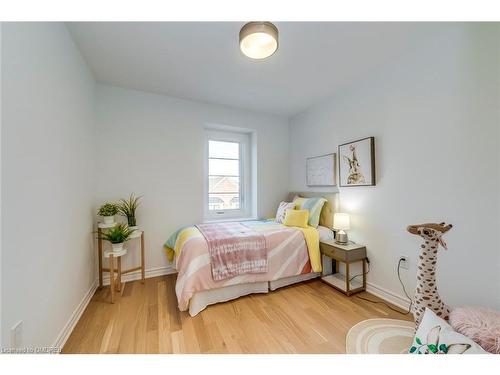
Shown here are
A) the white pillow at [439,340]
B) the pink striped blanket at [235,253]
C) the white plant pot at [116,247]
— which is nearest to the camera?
the white pillow at [439,340]

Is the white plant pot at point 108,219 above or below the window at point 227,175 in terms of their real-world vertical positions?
below

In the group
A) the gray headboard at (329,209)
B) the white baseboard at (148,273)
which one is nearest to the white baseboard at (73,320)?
the white baseboard at (148,273)

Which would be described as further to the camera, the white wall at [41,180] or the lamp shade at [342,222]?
the lamp shade at [342,222]

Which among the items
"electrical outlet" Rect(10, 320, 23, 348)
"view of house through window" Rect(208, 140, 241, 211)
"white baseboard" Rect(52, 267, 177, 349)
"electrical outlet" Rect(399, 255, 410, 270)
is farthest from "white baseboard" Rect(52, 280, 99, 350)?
"electrical outlet" Rect(399, 255, 410, 270)

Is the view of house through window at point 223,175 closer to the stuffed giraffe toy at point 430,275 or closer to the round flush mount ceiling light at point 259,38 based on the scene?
the round flush mount ceiling light at point 259,38

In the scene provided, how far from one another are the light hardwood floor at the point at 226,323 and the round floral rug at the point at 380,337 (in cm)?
6

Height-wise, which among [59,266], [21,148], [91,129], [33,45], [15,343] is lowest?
[15,343]

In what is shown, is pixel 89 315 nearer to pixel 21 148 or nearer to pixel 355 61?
pixel 21 148

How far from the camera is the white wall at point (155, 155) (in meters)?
2.42

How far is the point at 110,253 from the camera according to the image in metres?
2.00
